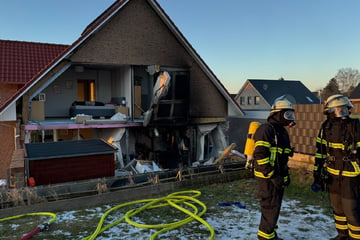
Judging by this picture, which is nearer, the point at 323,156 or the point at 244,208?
the point at 323,156

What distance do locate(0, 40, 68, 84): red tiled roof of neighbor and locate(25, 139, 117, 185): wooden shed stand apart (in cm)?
542

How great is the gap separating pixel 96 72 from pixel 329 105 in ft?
41.4

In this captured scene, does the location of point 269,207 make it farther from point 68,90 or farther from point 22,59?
point 22,59

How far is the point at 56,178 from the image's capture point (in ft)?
28.0

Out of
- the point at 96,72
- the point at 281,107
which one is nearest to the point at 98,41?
the point at 96,72

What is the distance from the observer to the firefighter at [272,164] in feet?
14.1

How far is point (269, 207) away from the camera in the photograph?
438cm

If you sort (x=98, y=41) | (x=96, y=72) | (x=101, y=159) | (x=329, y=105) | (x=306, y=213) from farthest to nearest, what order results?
(x=96, y=72), (x=98, y=41), (x=101, y=159), (x=306, y=213), (x=329, y=105)

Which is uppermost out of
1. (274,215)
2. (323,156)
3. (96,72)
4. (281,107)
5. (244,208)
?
(96,72)

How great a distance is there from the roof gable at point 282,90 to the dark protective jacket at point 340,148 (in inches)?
1326

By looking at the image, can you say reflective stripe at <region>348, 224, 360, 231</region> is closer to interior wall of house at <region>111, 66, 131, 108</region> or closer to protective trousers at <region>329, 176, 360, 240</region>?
protective trousers at <region>329, 176, 360, 240</region>

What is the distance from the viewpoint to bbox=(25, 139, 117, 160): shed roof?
8.39 metres

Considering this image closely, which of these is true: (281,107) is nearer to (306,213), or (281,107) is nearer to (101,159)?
(306,213)

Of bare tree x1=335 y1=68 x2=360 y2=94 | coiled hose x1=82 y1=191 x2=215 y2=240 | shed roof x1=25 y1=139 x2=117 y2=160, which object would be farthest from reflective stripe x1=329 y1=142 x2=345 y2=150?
bare tree x1=335 y1=68 x2=360 y2=94
